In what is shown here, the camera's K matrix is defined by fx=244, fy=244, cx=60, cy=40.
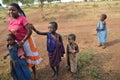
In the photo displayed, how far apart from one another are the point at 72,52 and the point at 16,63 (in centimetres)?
133

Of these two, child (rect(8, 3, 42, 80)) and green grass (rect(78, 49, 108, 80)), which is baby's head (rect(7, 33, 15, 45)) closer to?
child (rect(8, 3, 42, 80))

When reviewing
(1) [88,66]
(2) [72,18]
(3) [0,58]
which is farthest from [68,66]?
(2) [72,18]

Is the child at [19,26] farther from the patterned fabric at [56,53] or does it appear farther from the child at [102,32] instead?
the child at [102,32]

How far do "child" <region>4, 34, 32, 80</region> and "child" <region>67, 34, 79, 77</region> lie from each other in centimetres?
113

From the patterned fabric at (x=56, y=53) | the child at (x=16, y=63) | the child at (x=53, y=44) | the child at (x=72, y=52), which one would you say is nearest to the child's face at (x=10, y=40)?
the child at (x=16, y=63)

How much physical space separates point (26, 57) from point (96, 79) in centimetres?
174

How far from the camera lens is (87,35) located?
952cm

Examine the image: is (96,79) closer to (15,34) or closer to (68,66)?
(68,66)

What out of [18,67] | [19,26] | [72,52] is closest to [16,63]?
[18,67]

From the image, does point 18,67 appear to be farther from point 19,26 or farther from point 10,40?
point 19,26

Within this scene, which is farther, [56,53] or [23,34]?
[56,53]

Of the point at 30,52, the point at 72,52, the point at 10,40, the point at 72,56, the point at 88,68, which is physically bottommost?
the point at 88,68

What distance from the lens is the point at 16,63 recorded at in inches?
187

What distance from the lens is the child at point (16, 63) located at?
4.57 metres
